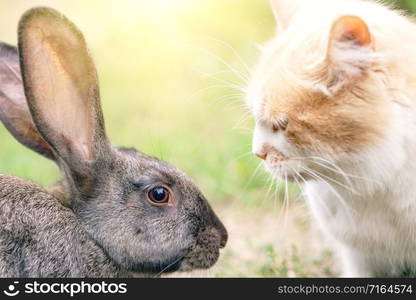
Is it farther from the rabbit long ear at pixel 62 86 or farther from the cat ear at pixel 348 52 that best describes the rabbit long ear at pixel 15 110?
the cat ear at pixel 348 52

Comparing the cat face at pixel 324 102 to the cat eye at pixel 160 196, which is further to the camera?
the cat eye at pixel 160 196

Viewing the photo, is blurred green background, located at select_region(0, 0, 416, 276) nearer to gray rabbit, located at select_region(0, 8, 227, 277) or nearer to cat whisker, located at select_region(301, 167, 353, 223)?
cat whisker, located at select_region(301, 167, 353, 223)

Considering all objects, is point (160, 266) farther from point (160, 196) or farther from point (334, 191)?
point (334, 191)

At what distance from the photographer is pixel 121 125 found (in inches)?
258

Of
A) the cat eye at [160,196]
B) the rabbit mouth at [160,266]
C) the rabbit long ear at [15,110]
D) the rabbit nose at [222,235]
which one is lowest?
the rabbit mouth at [160,266]

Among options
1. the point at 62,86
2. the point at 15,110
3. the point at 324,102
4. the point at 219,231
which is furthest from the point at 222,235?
the point at 15,110

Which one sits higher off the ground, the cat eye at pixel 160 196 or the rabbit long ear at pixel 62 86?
the rabbit long ear at pixel 62 86

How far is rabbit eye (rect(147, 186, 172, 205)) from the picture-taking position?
11.2 ft

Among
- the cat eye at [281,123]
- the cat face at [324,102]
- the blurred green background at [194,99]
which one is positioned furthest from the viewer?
the blurred green background at [194,99]

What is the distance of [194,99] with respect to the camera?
700 cm

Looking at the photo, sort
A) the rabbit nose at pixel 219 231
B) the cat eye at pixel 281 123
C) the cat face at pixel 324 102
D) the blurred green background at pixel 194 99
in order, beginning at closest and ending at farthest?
the cat face at pixel 324 102 → the cat eye at pixel 281 123 → the rabbit nose at pixel 219 231 → the blurred green background at pixel 194 99

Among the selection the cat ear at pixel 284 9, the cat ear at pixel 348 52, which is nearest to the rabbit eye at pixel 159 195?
the cat ear at pixel 348 52

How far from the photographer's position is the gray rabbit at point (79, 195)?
3.17m

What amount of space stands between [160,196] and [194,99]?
3649mm
